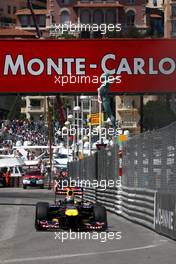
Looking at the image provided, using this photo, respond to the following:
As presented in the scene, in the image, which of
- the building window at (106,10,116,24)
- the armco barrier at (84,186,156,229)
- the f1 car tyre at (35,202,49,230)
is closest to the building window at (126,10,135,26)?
the building window at (106,10,116,24)

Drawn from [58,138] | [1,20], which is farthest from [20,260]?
[1,20]

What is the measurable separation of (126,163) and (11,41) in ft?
39.3

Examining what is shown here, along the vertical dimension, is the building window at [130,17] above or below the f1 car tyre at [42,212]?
above

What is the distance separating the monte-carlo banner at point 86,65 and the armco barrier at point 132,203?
5.31m

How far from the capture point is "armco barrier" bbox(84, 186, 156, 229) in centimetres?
1900

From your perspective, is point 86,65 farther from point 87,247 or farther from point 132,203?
point 87,247

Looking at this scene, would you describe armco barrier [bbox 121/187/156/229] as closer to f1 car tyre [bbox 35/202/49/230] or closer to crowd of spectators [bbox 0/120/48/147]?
f1 car tyre [bbox 35/202/49/230]

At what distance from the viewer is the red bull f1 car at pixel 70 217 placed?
17.9m

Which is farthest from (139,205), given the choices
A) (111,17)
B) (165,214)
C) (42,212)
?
(111,17)

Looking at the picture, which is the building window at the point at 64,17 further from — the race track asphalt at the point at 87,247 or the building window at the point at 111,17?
the race track asphalt at the point at 87,247

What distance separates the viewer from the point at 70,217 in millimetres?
17891

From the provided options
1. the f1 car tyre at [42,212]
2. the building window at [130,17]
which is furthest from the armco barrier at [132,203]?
the building window at [130,17]

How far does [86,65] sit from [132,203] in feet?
41.8

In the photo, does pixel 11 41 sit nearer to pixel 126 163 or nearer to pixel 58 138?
pixel 126 163
